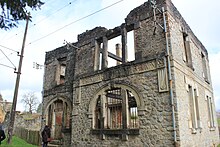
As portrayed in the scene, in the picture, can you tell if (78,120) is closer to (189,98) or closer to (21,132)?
(189,98)

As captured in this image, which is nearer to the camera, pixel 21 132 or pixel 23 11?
pixel 23 11

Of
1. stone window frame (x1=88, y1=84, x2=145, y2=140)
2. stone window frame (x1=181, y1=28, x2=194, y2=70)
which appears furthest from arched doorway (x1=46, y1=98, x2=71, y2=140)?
stone window frame (x1=181, y1=28, x2=194, y2=70)

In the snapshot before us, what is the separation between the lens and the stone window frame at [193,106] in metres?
9.69

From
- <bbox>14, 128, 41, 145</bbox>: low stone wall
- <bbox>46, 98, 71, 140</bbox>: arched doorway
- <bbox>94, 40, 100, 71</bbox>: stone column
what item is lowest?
<bbox>14, 128, 41, 145</bbox>: low stone wall

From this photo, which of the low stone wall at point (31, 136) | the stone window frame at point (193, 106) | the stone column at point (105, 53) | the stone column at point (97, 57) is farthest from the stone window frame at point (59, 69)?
the stone window frame at point (193, 106)

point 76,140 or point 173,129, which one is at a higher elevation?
point 173,129

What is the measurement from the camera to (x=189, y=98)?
10.2m

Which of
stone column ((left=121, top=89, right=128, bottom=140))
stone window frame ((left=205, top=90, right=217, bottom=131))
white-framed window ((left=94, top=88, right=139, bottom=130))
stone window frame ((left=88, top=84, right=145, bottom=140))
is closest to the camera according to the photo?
stone window frame ((left=88, top=84, right=145, bottom=140))

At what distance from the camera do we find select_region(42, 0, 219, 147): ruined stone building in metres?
8.50

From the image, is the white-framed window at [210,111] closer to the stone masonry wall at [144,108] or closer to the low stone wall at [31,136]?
the stone masonry wall at [144,108]

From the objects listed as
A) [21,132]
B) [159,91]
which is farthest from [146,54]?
[21,132]

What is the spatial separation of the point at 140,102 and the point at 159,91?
3.48ft

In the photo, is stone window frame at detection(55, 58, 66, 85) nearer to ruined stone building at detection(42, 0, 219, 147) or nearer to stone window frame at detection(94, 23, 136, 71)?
ruined stone building at detection(42, 0, 219, 147)

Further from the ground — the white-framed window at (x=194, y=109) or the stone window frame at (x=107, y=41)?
the stone window frame at (x=107, y=41)
